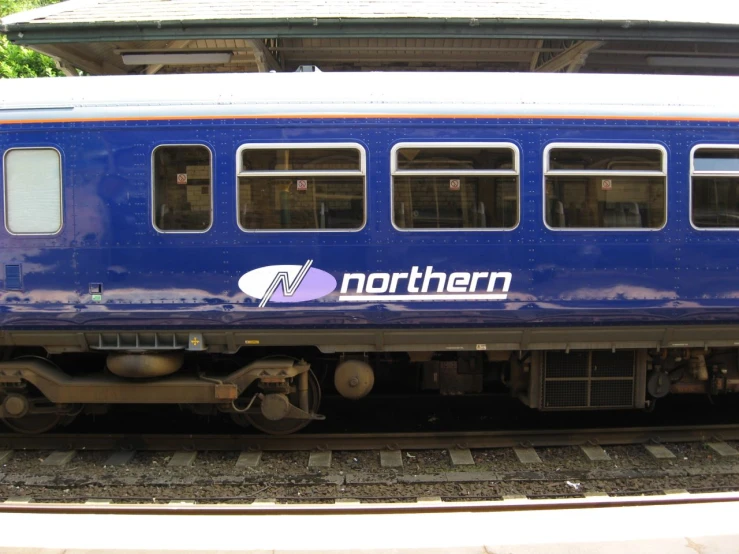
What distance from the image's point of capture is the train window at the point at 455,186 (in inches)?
211

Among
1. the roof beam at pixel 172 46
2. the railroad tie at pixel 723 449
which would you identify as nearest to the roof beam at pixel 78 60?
the roof beam at pixel 172 46

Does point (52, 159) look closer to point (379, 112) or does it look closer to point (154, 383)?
point (154, 383)

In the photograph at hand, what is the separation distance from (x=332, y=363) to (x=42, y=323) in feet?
9.35

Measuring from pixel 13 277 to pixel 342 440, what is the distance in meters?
3.51

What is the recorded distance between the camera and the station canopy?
811 cm

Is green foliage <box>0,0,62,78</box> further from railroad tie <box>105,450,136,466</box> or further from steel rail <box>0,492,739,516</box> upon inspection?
steel rail <box>0,492,739,516</box>

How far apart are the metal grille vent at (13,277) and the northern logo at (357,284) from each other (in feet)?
6.67

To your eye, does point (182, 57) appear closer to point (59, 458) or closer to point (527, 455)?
point (59, 458)

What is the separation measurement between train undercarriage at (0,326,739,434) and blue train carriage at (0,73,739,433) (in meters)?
0.06

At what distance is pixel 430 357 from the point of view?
6.02 meters

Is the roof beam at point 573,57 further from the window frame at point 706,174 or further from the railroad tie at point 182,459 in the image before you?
the railroad tie at point 182,459

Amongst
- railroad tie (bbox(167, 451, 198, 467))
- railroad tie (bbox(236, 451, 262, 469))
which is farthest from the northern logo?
railroad tie (bbox(167, 451, 198, 467))

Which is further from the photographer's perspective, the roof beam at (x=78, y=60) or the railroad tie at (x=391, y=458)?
the roof beam at (x=78, y=60)

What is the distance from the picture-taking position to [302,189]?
211 inches
